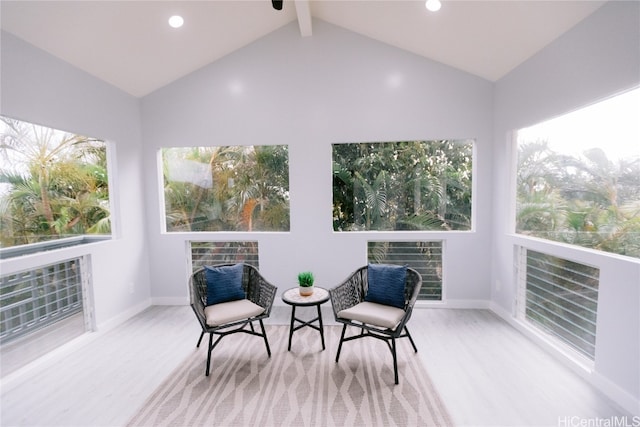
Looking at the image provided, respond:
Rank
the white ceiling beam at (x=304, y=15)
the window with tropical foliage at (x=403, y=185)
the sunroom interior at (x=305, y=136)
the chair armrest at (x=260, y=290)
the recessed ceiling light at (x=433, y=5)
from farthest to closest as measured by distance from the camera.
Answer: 1. the window with tropical foliage at (x=403, y=185)
2. the sunroom interior at (x=305, y=136)
3. the white ceiling beam at (x=304, y=15)
4. the chair armrest at (x=260, y=290)
5. the recessed ceiling light at (x=433, y=5)

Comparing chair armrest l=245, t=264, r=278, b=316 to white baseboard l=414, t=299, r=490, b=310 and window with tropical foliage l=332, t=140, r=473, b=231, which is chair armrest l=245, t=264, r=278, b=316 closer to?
window with tropical foliage l=332, t=140, r=473, b=231

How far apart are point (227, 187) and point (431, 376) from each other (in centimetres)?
324

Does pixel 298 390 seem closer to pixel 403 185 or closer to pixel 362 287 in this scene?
pixel 362 287

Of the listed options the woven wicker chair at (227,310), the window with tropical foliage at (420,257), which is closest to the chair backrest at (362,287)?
the woven wicker chair at (227,310)

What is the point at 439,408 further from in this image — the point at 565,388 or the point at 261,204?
the point at 261,204

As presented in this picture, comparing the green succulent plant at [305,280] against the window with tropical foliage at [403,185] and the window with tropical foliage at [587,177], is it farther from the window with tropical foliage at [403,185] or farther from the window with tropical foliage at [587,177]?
the window with tropical foliage at [587,177]

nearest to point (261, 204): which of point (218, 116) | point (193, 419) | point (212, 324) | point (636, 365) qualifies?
point (218, 116)

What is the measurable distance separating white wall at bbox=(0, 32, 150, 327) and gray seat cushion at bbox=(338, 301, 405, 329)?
9.15 ft

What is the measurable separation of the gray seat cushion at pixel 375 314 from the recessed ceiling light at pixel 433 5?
9.46 feet

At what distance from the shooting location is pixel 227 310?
2801 mm

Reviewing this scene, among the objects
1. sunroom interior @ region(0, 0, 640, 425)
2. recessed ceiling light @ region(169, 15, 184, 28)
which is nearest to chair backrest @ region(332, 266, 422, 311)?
sunroom interior @ region(0, 0, 640, 425)

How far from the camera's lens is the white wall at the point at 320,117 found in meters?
3.78

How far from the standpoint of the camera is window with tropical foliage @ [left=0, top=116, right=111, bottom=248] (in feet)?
8.50

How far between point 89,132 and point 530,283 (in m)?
5.09
